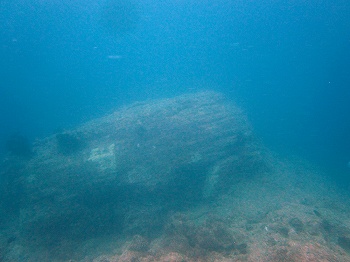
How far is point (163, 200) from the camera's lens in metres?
15.3

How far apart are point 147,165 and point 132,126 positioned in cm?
536

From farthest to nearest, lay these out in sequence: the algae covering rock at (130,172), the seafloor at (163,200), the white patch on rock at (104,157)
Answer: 1. the white patch on rock at (104,157)
2. the algae covering rock at (130,172)
3. the seafloor at (163,200)

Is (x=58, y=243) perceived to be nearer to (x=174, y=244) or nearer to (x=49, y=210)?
(x=49, y=210)

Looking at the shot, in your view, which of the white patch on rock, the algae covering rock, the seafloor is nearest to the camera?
the seafloor

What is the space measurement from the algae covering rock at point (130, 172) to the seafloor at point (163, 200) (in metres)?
0.08

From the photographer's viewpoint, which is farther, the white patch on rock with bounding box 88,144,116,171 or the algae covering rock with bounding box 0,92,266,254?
the white patch on rock with bounding box 88,144,116,171

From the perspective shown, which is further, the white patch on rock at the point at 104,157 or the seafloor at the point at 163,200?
the white patch on rock at the point at 104,157

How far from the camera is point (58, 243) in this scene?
12719mm

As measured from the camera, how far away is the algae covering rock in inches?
536

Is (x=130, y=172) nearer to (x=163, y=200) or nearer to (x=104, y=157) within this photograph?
(x=104, y=157)

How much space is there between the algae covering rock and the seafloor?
77 millimetres

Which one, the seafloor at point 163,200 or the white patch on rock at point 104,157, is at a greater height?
the white patch on rock at point 104,157

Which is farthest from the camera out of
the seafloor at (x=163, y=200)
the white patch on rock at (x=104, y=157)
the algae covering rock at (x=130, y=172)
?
the white patch on rock at (x=104, y=157)

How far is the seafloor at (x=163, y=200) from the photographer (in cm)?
1097
